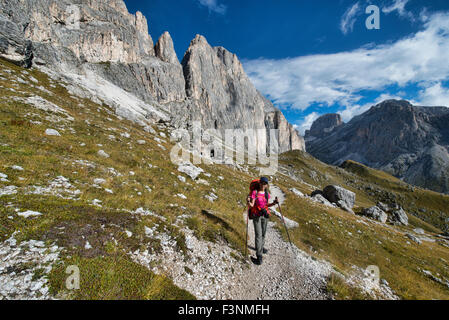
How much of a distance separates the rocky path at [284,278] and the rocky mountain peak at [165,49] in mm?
188592

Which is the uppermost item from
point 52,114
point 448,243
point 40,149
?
point 52,114

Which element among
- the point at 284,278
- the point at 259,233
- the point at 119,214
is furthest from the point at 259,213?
the point at 119,214

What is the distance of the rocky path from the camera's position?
6.96 metres

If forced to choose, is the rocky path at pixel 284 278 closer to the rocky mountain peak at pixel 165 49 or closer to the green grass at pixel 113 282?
the green grass at pixel 113 282

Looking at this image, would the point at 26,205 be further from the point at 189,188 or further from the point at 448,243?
the point at 448,243

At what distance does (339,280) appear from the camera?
7.95m

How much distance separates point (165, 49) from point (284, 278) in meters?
198

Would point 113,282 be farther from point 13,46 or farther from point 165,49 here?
point 165,49

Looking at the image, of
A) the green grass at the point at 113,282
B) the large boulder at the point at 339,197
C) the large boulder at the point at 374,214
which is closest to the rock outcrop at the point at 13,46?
the green grass at the point at 113,282

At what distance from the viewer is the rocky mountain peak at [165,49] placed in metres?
162

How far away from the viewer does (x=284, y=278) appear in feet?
25.9

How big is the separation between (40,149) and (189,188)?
10065 millimetres
